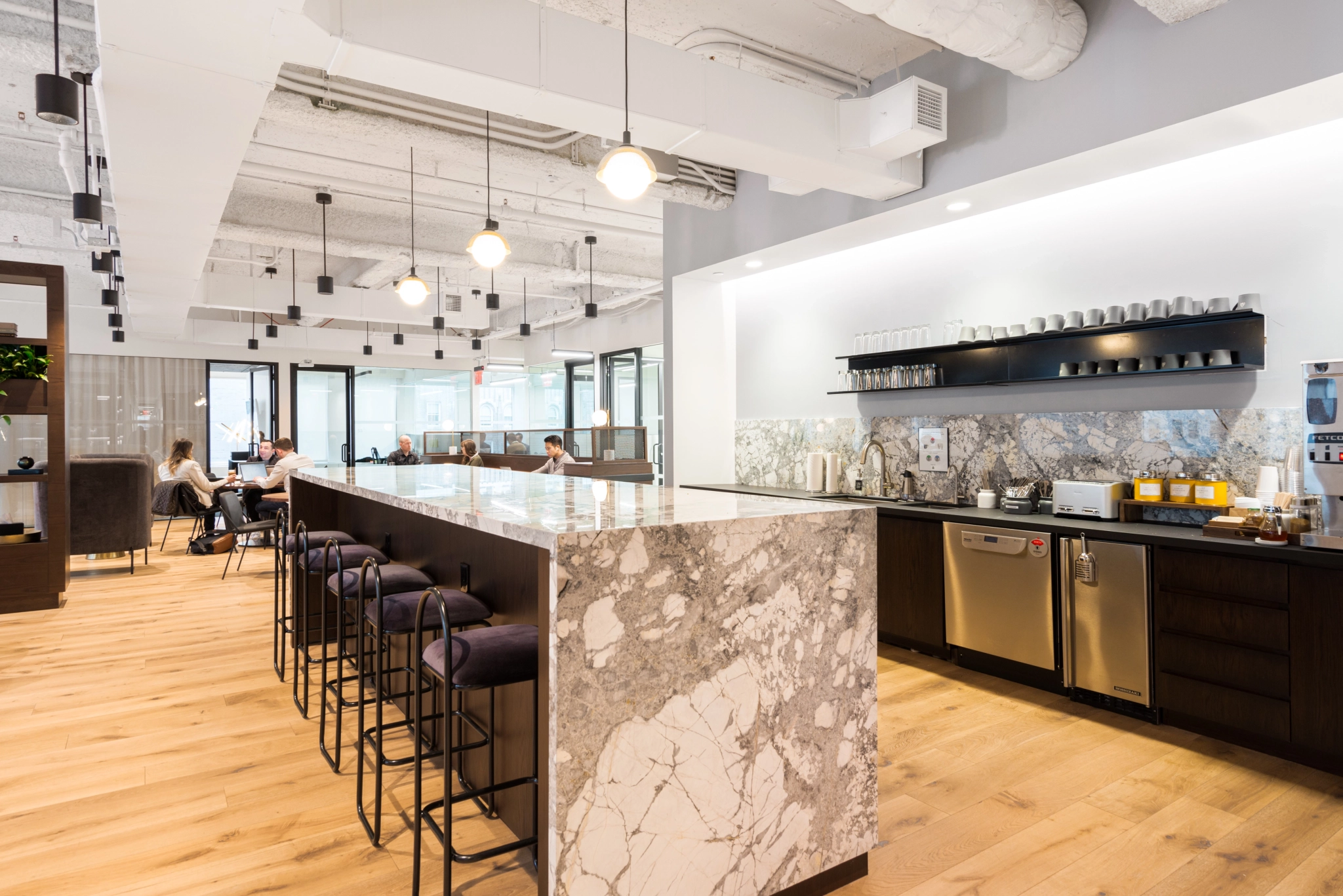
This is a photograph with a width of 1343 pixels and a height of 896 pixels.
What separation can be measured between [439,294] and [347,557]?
8823 mm

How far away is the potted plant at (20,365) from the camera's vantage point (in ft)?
18.4

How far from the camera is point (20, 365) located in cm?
565

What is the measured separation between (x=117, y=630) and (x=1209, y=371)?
675cm

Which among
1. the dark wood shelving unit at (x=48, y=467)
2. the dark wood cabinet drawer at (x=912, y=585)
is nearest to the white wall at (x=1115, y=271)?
the dark wood cabinet drawer at (x=912, y=585)

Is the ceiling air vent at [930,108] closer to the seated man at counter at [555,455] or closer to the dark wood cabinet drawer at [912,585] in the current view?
the dark wood cabinet drawer at [912,585]

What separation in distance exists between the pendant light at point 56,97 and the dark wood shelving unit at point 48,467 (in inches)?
113

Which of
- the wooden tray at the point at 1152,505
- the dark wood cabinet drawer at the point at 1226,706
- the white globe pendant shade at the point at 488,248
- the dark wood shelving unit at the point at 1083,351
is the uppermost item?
A: the white globe pendant shade at the point at 488,248

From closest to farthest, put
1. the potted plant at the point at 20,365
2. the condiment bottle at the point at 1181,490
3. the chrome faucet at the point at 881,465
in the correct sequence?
1. the condiment bottle at the point at 1181,490
2. the chrome faucet at the point at 881,465
3. the potted plant at the point at 20,365

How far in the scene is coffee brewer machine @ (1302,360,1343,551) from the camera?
3.00 meters

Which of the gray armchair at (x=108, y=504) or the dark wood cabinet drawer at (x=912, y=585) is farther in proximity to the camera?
the gray armchair at (x=108, y=504)

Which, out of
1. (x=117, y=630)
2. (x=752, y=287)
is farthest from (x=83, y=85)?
(x=752, y=287)

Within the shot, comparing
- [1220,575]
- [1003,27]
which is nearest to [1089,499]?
[1220,575]

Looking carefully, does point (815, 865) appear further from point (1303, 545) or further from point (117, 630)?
point (117, 630)

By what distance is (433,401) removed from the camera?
610 inches
